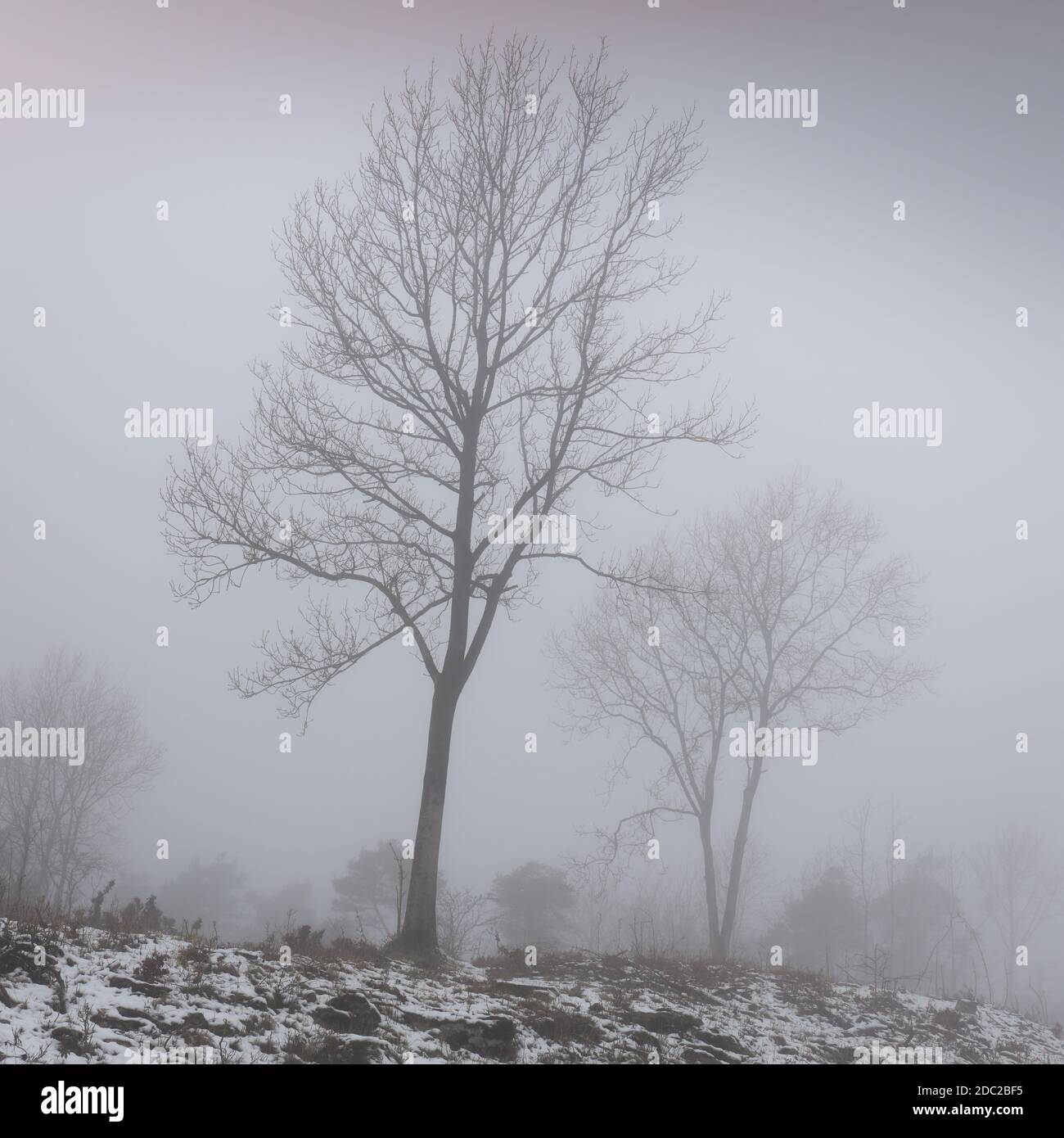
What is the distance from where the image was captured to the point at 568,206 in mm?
13094

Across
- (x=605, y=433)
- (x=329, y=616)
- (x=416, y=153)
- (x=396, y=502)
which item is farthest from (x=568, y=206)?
(x=329, y=616)

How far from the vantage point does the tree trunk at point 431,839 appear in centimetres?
1063

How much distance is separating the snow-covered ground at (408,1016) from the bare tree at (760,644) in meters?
9.23

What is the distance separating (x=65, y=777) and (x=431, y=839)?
115 feet

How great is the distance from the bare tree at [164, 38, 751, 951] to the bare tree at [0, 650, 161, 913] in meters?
30.2

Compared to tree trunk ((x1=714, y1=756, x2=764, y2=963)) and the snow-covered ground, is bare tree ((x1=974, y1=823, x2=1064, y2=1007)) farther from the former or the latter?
the snow-covered ground

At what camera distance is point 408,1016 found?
7.01m

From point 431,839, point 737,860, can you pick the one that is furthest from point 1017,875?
point 431,839

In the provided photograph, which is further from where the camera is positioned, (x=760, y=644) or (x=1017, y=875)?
(x=1017, y=875)

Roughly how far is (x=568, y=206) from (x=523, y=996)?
40.7 ft

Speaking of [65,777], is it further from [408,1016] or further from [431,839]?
[408,1016]

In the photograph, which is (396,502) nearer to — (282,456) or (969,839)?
(282,456)

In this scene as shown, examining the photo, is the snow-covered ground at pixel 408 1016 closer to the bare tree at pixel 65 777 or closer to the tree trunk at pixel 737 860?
the tree trunk at pixel 737 860
